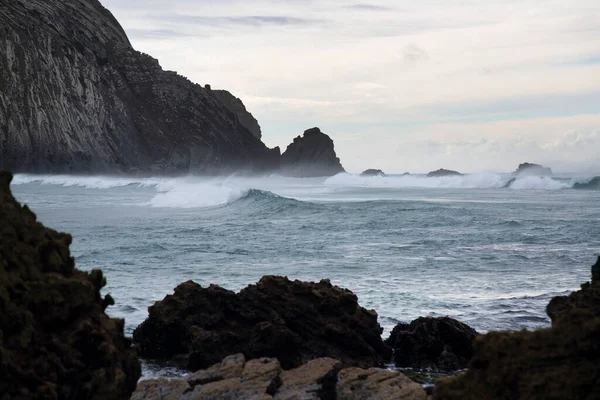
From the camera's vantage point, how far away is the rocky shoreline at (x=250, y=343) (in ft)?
13.2

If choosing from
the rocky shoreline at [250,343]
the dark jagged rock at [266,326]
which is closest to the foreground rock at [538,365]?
the rocky shoreline at [250,343]

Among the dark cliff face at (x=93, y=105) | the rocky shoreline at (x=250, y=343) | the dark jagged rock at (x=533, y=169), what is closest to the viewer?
the rocky shoreline at (x=250, y=343)

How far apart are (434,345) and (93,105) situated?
276 feet

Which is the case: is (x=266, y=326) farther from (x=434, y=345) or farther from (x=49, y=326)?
(x=49, y=326)

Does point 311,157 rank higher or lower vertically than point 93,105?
lower

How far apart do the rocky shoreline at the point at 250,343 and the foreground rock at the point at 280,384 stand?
0.04 feet

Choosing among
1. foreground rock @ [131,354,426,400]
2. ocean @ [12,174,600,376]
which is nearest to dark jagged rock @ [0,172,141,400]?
foreground rock @ [131,354,426,400]

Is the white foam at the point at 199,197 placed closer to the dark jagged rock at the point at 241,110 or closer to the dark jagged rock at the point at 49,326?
the dark jagged rock at the point at 49,326

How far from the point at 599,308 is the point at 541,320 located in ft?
12.8

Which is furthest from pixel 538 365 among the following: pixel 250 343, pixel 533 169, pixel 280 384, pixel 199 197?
pixel 533 169

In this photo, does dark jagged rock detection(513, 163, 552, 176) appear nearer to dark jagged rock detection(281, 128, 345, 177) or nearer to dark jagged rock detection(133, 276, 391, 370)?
dark jagged rock detection(281, 128, 345, 177)

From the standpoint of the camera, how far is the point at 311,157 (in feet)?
478

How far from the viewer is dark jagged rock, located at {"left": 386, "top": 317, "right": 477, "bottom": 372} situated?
300 inches

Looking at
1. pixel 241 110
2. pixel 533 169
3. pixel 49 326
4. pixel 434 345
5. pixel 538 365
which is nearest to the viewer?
pixel 538 365
